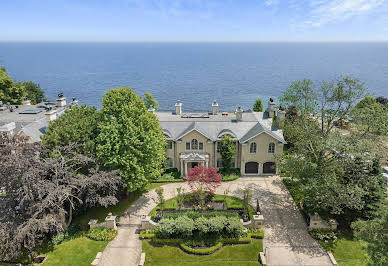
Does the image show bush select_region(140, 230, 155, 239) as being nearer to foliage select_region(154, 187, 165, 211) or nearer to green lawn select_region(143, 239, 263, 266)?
green lawn select_region(143, 239, 263, 266)

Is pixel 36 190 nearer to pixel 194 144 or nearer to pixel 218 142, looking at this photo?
pixel 194 144

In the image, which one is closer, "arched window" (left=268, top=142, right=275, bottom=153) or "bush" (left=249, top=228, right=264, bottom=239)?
"bush" (left=249, top=228, right=264, bottom=239)

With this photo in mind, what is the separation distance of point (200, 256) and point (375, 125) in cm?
2231

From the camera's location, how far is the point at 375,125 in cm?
2883

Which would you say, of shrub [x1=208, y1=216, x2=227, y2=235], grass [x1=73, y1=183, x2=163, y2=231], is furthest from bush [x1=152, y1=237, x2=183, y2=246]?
grass [x1=73, y1=183, x2=163, y2=231]

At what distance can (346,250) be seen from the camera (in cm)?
2522

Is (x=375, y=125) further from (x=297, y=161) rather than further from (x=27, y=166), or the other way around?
(x=27, y=166)

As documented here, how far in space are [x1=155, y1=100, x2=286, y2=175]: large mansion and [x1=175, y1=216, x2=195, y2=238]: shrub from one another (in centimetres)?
1214

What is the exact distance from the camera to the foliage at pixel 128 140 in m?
29.2

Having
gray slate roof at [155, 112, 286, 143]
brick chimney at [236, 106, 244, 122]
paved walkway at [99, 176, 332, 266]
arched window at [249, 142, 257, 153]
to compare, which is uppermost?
brick chimney at [236, 106, 244, 122]

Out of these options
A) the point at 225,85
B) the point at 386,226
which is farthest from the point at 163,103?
the point at 386,226

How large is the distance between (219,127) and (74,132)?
1969 centimetres

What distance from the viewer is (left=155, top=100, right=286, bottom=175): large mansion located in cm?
3828

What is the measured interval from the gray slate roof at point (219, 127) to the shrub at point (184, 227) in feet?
45.6
